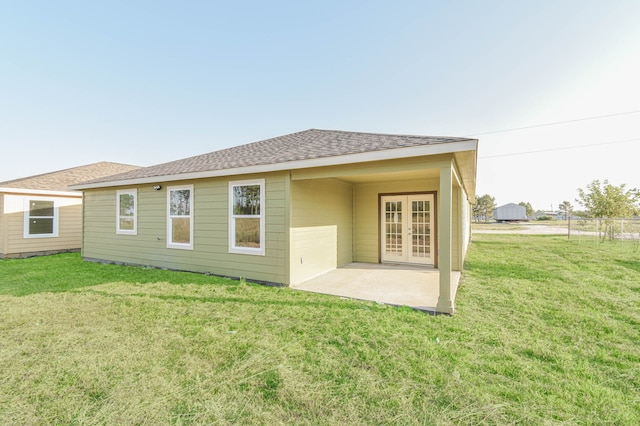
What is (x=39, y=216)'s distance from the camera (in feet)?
33.3

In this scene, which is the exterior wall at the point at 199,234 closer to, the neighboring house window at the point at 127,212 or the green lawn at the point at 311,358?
the neighboring house window at the point at 127,212

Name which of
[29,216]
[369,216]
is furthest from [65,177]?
[369,216]

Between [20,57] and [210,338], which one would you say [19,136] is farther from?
[210,338]

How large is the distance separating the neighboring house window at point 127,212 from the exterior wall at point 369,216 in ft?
21.6

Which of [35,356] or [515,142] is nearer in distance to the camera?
[35,356]

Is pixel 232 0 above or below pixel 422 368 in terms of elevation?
above

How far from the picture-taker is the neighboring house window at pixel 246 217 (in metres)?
5.97

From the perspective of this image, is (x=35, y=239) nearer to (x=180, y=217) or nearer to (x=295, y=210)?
(x=180, y=217)

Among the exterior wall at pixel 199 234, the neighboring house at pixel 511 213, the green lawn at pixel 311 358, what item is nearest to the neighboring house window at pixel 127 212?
the exterior wall at pixel 199 234

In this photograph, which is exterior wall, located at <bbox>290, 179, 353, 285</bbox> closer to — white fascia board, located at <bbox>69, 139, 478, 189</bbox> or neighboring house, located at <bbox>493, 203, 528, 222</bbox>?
white fascia board, located at <bbox>69, 139, 478, 189</bbox>

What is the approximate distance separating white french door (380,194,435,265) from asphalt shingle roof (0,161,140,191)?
1115 centimetres

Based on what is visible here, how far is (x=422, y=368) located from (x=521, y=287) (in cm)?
429

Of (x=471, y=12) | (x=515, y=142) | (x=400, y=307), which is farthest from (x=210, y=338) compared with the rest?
(x=515, y=142)

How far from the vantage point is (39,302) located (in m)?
4.50
